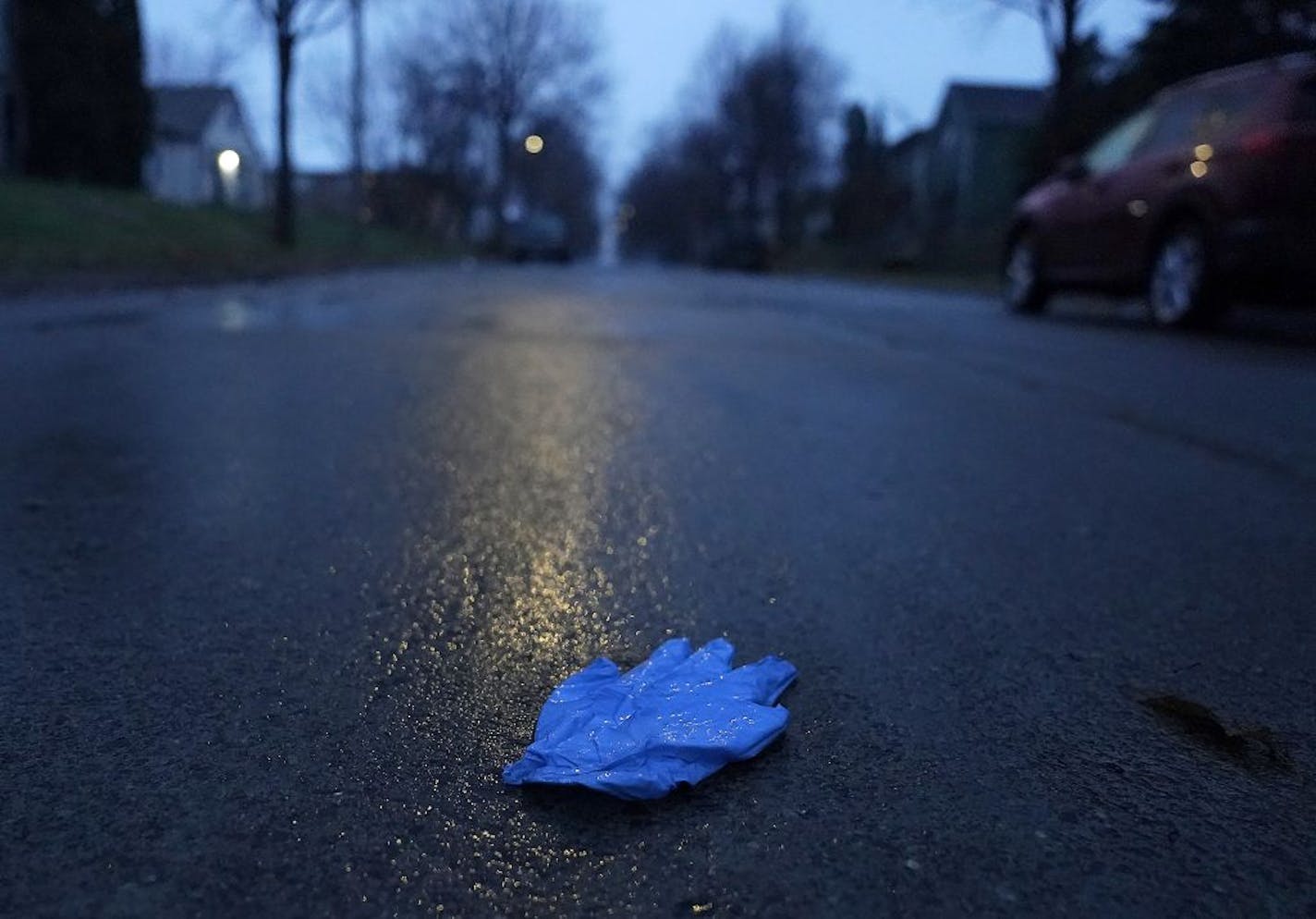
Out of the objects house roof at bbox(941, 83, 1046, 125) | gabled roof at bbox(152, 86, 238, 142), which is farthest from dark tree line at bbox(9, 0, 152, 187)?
house roof at bbox(941, 83, 1046, 125)

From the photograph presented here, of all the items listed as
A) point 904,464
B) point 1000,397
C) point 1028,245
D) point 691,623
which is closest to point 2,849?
point 691,623

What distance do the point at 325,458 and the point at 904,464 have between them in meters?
2.26

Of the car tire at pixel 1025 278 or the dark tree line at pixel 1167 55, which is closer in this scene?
the car tire at pixel 1025 278

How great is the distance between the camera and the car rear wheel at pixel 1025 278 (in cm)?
1251

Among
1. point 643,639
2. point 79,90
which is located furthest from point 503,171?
point 643,639

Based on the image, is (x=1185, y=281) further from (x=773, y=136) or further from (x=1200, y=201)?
(x=773, y=136)

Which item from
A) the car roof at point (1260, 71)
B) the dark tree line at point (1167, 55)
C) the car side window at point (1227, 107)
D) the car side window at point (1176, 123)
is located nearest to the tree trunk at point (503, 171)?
the dark tree line at point (1167, 55)

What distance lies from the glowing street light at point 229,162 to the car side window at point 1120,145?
53.9 metres

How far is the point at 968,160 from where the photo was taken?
5356cm

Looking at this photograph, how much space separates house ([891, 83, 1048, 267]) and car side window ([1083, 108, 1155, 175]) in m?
24.5

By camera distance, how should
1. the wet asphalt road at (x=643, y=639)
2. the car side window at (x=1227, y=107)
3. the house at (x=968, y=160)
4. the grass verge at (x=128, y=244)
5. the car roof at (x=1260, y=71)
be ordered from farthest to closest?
1. the house at (x=968, y=160)
2. the grass verge at (x=128, y=244)
3. the car side window at (x=1227, y=107)
4. the car roof at (x=1260, y=71)
5. the wet asphalt road at (x=643, y=639)

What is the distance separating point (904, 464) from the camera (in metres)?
4.86

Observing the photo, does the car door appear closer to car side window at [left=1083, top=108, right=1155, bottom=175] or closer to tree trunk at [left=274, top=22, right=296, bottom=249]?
car side window at [left=1083, top=108, right=1155, bottom=175]

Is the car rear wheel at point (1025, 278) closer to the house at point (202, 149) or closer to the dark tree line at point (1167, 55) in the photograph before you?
the dark tree line at point (1167, 55)
